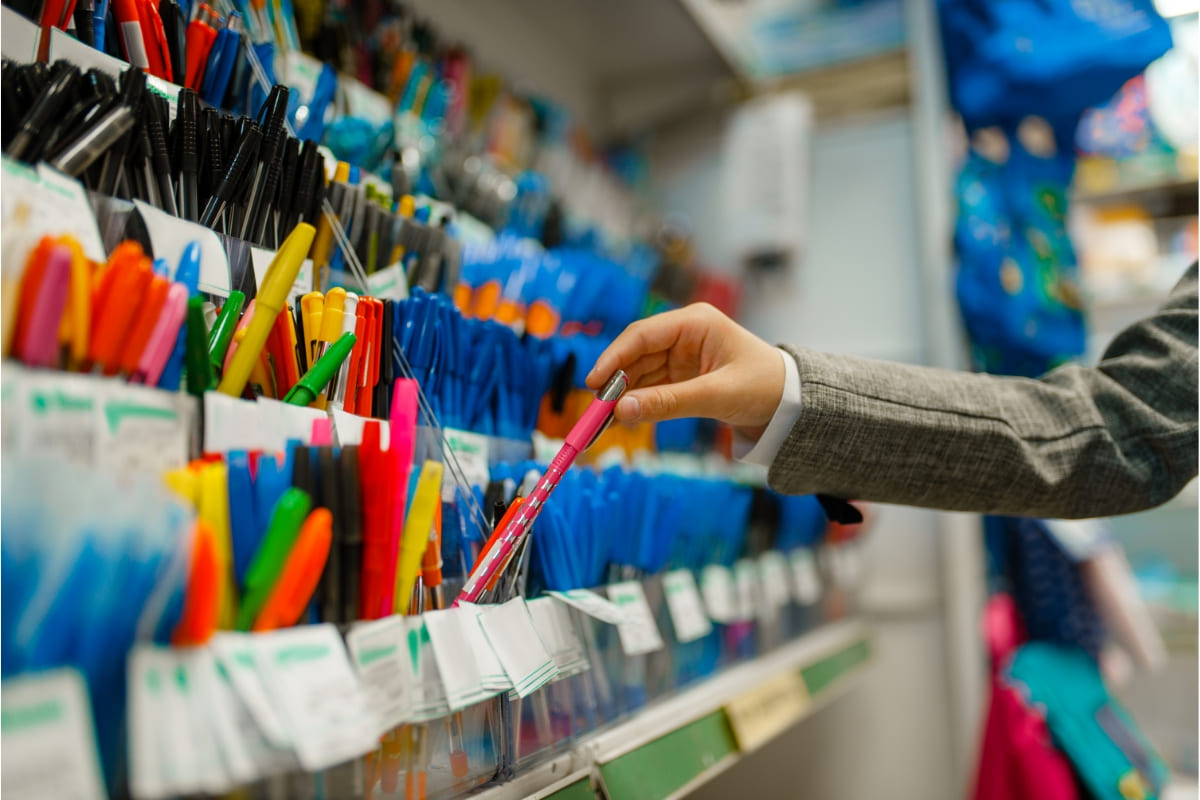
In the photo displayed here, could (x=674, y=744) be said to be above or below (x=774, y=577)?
below

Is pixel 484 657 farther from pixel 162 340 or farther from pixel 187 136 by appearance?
pixel 187 136

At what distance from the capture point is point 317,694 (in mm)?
430

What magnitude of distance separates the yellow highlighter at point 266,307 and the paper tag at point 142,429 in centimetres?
4

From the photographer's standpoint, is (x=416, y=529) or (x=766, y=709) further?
(x=766, y=709)

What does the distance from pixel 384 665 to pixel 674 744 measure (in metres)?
0.41

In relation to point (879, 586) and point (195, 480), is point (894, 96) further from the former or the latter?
point (195, 480)

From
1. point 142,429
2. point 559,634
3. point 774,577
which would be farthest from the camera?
point 774,577

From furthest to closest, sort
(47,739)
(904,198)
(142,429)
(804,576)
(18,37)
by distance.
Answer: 1. (904,198)
2. (804,576)
3. (18,37)
4. (142,429)
5. (47,739)

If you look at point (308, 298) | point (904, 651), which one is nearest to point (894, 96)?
point (904, 651)

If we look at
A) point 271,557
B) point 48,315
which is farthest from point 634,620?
point 48,315

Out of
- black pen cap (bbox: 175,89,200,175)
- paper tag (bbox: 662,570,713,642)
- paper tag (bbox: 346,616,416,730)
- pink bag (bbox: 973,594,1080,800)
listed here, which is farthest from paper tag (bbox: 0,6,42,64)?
pink bag (bbox: 973,594,1080,800)

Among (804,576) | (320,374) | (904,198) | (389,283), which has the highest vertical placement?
(904,198)

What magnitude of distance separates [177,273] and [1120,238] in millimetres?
2293

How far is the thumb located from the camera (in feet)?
2.23
